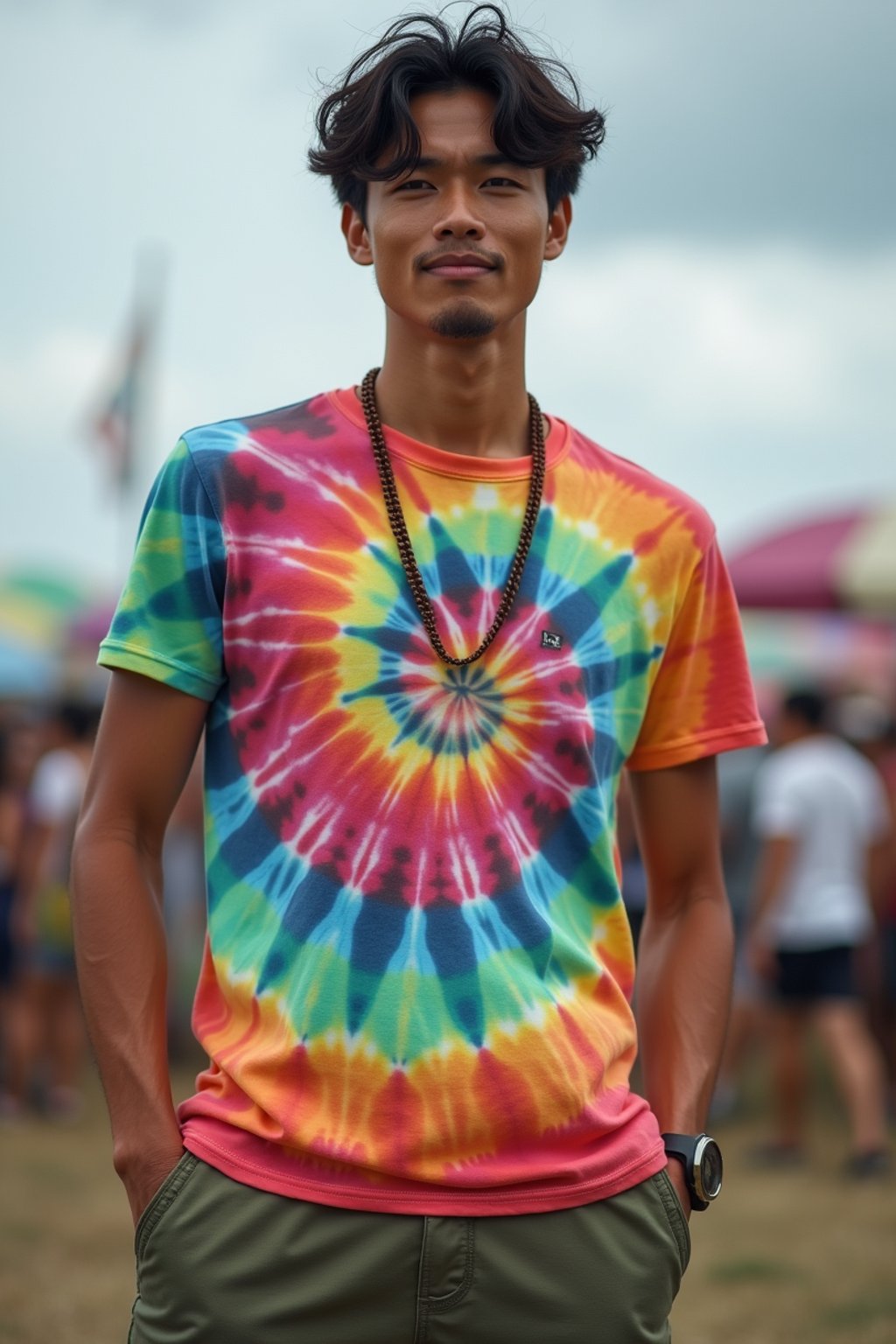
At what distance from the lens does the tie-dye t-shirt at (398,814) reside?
193 cm

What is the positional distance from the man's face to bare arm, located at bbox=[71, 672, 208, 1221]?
62cm

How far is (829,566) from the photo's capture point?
9414mm

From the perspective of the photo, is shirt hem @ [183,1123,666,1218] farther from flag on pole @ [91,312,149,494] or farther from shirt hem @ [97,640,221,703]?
flag on pole @ [91,312,149,494]

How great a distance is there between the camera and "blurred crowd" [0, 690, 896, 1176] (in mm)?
7703

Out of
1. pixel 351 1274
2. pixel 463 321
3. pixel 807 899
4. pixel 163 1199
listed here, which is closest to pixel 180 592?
pixel 463 321

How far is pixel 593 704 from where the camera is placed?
7.06 feet

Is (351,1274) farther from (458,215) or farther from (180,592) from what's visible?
(458,215)

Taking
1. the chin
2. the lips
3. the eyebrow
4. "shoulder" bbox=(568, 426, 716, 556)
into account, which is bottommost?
"shoulder" bbox=(568, 426, 716, 556)

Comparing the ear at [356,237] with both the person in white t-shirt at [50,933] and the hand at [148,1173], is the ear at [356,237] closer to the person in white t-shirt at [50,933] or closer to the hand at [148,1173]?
the hand at [148,1173]

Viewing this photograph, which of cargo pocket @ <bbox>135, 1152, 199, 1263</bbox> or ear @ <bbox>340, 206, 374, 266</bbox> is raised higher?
ear @ <bbox>340, 206, 374, 266</bbox>

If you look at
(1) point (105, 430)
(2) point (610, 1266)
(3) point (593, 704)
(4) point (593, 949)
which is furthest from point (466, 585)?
(1) point (105, 430)

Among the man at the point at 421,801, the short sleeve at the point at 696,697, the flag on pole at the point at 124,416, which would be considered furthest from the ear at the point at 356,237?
the flag on pole at the point at 124,416

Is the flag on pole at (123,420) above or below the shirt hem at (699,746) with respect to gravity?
above

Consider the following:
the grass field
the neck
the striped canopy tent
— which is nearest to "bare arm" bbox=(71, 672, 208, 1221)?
the neck
